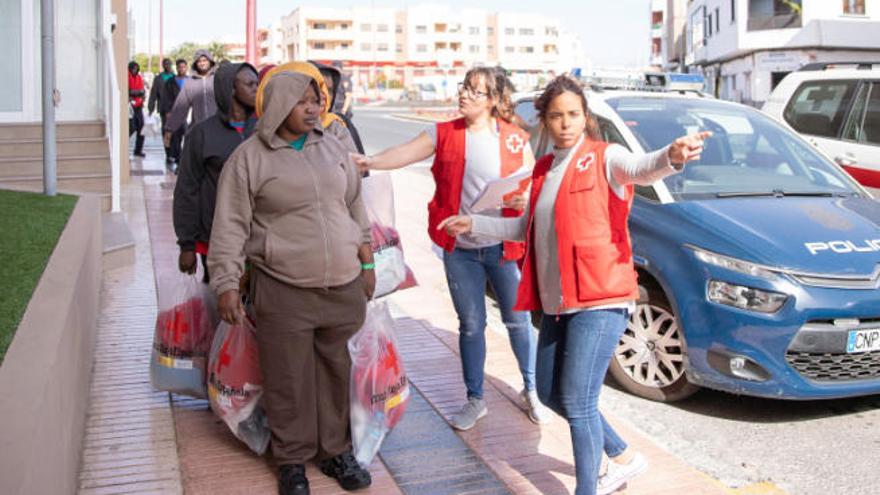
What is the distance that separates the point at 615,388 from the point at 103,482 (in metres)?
2.91

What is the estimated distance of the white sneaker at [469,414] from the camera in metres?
4.85

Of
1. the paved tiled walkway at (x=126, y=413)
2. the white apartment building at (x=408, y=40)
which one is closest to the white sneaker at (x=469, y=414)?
the paved tiled walkway at (x=126, y=413)

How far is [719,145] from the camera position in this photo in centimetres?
639

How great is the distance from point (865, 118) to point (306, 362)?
22.2 feet

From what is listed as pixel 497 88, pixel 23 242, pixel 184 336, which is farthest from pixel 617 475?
pixel 23 242

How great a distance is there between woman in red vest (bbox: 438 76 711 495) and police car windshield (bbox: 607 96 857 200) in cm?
217

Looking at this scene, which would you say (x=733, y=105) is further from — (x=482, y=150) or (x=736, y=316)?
(x=482, y=150)

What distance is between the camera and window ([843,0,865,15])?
153ft

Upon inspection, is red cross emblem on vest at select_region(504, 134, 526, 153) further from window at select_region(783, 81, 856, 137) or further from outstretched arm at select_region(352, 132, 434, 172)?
window at select_region(783, 81, 856, 137)

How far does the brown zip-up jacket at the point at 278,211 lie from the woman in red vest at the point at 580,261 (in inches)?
33.0

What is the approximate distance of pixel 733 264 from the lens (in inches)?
200

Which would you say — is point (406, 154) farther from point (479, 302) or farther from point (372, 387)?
point (372, 387)

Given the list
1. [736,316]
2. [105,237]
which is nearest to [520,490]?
[736,316]

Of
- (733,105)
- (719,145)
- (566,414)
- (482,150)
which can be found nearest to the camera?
(566,414)
